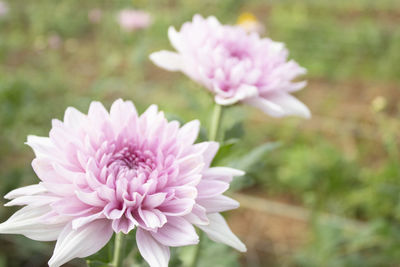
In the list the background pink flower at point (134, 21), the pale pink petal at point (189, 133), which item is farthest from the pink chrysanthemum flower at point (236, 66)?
the background pink flower at point (134, 21)

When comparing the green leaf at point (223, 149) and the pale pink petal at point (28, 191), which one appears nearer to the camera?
the pale pink petal at point (28, 191)

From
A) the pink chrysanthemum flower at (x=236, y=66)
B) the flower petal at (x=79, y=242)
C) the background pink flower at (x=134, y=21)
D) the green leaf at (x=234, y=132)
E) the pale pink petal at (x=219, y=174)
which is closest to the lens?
the flower petal at (x=79, y=242)

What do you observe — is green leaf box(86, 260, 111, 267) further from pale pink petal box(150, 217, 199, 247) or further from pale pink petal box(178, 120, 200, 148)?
pale pink petal box(178, 120, 200, 148)

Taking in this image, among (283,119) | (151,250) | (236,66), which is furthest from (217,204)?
(283,119)

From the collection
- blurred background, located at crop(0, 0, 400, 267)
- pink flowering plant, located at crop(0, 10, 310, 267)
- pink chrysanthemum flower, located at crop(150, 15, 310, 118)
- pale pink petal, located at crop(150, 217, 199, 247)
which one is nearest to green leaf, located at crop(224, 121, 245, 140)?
blurred background, located at crop(0, 0, 400, 267)

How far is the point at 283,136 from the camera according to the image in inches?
125

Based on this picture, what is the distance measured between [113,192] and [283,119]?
2.90m

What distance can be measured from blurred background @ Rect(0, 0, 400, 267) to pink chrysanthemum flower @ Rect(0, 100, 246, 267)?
0.69 ft

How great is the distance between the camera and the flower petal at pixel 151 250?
639 millimetres

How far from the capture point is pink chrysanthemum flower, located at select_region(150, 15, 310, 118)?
3.30 feet

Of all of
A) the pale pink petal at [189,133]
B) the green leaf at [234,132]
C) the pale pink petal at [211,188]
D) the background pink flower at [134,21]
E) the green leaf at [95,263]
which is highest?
the background pink flower at [134,21]

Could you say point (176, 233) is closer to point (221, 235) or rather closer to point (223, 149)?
point (221, 235)

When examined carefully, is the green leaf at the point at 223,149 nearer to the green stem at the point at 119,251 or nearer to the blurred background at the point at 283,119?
the blurred background at the point at 283,119

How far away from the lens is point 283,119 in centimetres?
344
